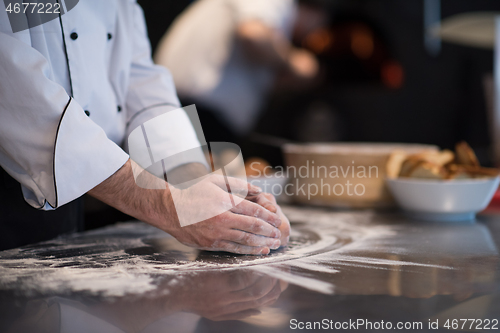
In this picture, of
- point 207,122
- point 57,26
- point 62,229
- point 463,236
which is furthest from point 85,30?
point 207,122

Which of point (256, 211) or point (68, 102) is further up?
point (68, 102)

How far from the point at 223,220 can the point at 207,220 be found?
0.09 feet

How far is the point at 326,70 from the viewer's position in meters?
2.83

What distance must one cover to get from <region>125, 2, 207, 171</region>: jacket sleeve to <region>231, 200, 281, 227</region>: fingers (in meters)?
0.27

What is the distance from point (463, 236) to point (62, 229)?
2.80 ft

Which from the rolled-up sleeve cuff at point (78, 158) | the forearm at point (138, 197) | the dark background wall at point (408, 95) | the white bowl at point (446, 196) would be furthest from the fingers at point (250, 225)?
the dark background wall at point (408, 95)

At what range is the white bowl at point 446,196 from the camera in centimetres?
97

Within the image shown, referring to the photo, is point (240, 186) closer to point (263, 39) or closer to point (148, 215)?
point (148, 215)

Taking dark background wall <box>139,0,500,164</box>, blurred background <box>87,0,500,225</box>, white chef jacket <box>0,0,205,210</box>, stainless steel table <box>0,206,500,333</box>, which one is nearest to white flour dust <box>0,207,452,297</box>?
stainless steel table <box>0,206,500,333</box>

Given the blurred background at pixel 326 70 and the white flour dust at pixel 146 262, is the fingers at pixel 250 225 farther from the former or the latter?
the blurred background at pixel 326 70

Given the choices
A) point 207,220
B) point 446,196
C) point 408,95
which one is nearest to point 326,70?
point 408,95

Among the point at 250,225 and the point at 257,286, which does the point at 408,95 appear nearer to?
the point at 250,225

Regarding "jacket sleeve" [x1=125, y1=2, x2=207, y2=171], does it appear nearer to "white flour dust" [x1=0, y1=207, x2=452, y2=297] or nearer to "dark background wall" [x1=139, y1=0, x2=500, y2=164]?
"white flour dust" [x1=0, y1=207, x2=452, y2=297]

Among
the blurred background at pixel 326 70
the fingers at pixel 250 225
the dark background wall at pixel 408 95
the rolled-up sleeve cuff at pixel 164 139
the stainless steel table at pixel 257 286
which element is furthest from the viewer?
the dark background wall at pixel 408 95
